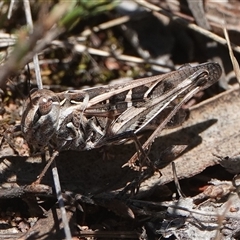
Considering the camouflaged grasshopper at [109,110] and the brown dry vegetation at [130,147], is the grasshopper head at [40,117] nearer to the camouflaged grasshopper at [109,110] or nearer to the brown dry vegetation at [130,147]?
the camouflaged grasshopper at [109,110]

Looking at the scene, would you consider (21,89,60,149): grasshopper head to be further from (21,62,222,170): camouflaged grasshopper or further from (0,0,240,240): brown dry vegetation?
(0,0,240,240): brown dry vegetation

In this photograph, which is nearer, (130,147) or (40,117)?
(40,117)

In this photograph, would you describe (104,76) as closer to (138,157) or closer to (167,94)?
(167,94)

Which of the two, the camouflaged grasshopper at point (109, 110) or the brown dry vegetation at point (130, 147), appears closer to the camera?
the brown dry vegetation at point (130, 147)

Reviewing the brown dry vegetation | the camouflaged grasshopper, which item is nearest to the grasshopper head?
the camouflaged grasshopper

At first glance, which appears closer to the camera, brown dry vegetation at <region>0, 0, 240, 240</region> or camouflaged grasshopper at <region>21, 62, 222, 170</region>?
brown dry vegetation at <region>0, 0, 240, 240</region>

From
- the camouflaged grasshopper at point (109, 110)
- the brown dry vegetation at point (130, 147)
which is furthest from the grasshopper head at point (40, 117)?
the brown dry vegetation at point (130, 147)

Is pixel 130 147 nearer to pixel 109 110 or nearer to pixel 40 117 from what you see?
pixel 109 110

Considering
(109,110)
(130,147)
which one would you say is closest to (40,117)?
(109,110)
